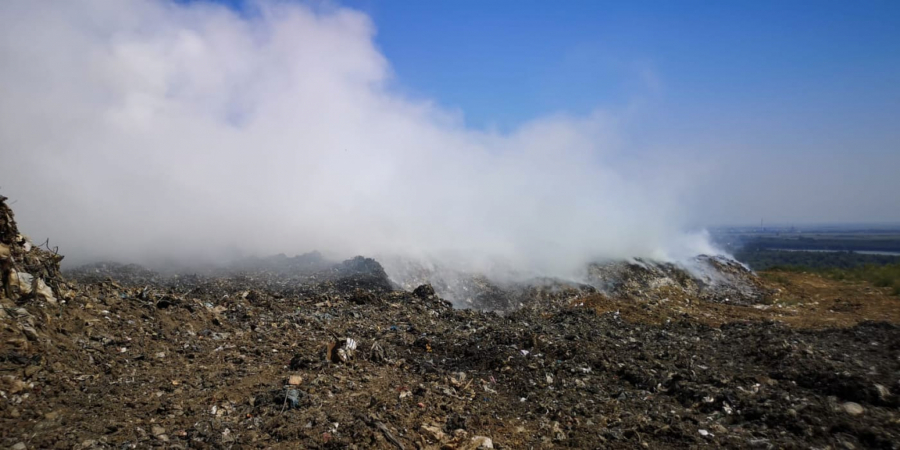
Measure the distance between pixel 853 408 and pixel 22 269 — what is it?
952 cm

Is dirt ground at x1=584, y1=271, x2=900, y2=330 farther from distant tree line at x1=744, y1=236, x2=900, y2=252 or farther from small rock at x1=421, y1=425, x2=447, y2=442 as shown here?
distant tree line at x1=744, y1=236, x2=900, y2=252

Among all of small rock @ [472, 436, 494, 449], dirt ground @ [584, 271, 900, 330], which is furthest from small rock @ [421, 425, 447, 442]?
dirt ground @ [584, 271, 900, 330]

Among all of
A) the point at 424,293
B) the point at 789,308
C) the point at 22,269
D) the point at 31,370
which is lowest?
the point at 789,308

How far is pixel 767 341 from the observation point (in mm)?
6430

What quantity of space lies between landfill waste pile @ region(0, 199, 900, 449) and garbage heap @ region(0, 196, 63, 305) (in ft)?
0.07

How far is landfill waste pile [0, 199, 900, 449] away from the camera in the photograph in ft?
12.2

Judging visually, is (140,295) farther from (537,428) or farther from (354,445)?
(537,428)

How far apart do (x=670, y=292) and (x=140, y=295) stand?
15.3 metres

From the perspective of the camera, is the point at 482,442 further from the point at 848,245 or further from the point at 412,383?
the point at 848,245

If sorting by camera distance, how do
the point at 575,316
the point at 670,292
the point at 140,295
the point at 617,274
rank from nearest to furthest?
1. the point at 140,295
2. the point at 575,316
3. the point at 670,292
4. the point at 617,274

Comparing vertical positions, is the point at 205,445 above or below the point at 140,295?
below

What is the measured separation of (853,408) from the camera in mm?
4238

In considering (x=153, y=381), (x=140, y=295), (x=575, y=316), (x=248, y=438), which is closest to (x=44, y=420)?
(x=153, y=381)

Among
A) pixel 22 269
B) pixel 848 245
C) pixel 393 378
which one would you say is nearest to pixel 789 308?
pixel 393 378
